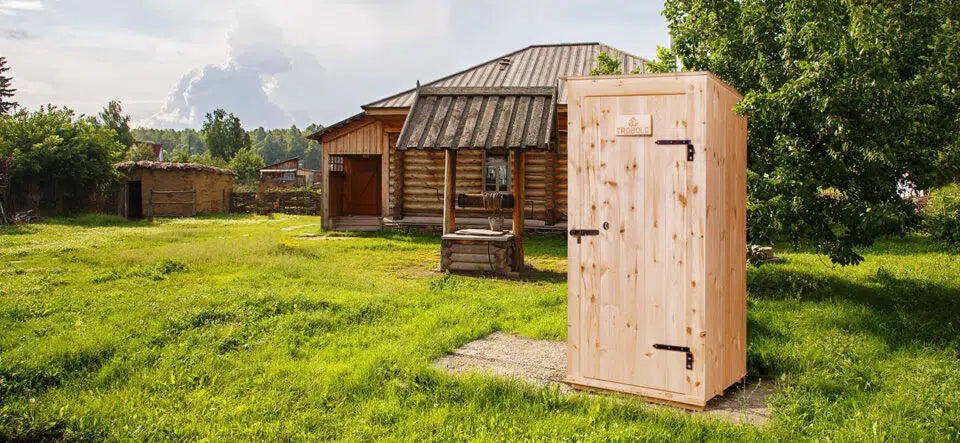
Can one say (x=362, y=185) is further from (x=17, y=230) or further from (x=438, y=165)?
(x=17, y=230)

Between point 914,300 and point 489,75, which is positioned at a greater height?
point 489,75

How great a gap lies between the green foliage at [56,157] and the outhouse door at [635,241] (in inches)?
1069

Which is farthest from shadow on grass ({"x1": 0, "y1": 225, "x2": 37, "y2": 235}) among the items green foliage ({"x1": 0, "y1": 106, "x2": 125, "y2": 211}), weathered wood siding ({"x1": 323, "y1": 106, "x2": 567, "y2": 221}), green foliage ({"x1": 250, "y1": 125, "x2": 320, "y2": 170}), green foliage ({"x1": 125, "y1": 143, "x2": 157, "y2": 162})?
green foliage ({"x1": 250, "y1": 125, "x2": 320, "y2": 170})

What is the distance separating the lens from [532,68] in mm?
21391

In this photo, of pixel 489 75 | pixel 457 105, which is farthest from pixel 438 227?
pixel 457 105

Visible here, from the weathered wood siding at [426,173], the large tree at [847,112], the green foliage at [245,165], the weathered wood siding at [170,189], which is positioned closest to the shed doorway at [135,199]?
the weathered wood siding at [170,189]

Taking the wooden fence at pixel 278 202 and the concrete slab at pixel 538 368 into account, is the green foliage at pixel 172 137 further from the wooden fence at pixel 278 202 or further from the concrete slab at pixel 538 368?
the concrete slab at pixel 538 368

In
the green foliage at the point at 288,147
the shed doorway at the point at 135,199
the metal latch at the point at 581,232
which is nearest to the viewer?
the metal latch at the point at 581,232

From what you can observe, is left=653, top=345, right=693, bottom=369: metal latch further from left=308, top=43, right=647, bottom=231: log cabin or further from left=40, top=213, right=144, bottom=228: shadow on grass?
left=40, top=213, right=144, bottom=228: shadow on grass

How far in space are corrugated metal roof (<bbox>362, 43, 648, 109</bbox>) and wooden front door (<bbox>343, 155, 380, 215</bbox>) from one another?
4.68 m

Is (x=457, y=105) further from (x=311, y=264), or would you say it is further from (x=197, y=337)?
(x=197, y=337)

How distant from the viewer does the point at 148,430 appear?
3.97m

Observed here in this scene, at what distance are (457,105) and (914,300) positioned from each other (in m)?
7.77

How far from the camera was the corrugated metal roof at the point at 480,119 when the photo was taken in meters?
10.7
